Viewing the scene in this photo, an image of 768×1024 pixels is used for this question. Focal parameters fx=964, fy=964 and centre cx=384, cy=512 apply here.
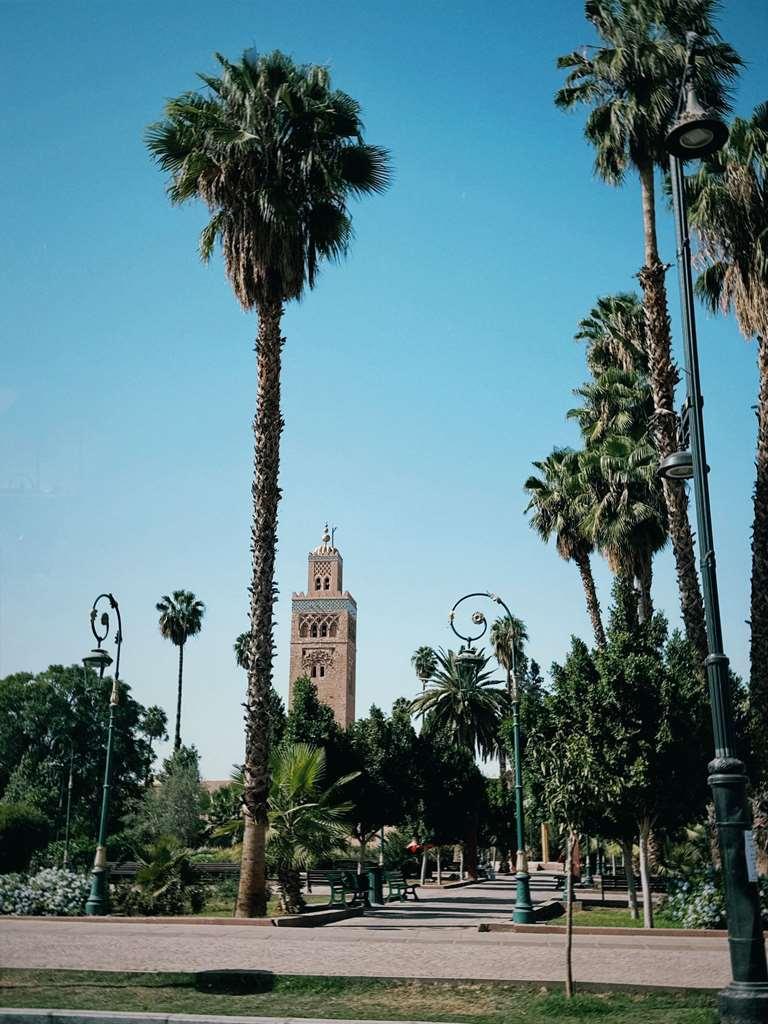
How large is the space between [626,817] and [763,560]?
638cm

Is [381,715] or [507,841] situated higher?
Answer: [381,715]

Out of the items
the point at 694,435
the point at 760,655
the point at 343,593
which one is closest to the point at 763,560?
the point at 760,655

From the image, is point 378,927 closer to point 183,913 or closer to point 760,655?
point 183,913

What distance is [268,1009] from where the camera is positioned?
9055mm

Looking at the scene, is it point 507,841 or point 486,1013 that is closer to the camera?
point 486,1013

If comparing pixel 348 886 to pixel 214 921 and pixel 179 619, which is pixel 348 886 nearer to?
pixel 214 921

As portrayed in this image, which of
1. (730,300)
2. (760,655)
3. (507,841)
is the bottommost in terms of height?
(507,841)

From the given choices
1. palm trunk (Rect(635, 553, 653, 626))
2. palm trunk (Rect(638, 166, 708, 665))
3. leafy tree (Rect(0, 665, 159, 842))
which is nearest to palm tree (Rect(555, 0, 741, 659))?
palm trunk (Rect(638, 166, 708, 665))

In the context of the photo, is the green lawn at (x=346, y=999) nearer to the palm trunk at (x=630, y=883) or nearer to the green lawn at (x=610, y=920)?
the green lawn at (x=610, y=920)

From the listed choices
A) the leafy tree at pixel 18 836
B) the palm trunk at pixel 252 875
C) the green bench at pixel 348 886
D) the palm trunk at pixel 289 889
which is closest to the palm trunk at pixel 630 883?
the green bench at pixel 348 886

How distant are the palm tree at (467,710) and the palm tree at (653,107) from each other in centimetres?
3178

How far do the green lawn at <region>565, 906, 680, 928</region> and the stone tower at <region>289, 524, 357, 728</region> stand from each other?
79666 millimetres

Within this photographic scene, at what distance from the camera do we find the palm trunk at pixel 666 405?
21.6 m

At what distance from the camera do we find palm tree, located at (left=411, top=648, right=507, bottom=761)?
52906 mm
